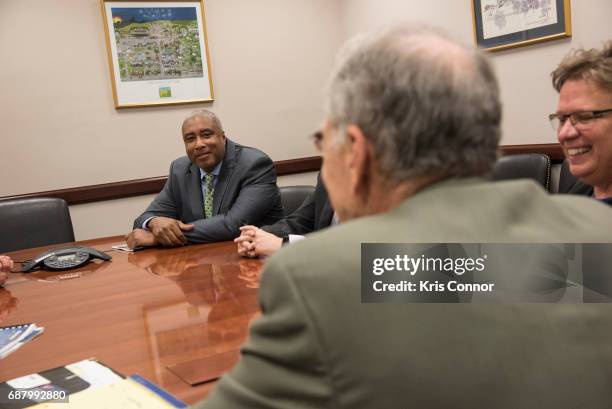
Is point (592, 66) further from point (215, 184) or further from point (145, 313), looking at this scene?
point (215, 184)

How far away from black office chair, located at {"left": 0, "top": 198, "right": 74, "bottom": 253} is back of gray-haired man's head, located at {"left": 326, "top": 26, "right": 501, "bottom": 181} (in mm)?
3057

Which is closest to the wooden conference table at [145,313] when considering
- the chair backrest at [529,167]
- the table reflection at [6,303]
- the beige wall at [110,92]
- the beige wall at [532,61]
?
the table reflection at [6,303]

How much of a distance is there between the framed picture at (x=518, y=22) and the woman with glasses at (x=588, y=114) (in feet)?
5.03

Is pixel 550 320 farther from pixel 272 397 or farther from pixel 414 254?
pixel 272 397

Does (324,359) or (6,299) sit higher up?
(324,359)

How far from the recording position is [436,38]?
31.7 inches

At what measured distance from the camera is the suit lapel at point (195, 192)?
135 inches

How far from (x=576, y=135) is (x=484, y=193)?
4.44 feet

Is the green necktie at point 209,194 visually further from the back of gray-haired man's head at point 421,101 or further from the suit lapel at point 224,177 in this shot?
the back of gray-haired man's head at point 421,101

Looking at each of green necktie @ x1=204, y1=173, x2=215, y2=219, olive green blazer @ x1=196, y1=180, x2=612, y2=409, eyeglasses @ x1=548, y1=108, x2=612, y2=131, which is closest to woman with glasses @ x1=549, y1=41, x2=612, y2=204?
eyeglasses @ x1=548, y1=108, x2=612, y2=131

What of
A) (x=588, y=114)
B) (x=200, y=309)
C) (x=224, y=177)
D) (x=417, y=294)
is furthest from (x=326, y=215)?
(x=417, y=294)

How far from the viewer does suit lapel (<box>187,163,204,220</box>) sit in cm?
342

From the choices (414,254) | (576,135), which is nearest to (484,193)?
(414,254)

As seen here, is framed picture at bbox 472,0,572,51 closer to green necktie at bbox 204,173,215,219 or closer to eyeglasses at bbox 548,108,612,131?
eyeglasses at bbox 548,108,612,131
